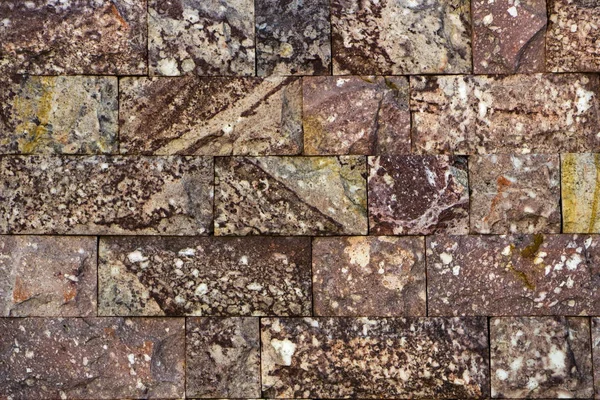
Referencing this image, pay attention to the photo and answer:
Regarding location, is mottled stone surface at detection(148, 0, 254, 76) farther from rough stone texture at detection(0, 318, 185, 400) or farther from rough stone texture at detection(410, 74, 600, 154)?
rough stone texture at detection(0, 318, 185, 400)

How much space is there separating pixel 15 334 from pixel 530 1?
3.53 meters

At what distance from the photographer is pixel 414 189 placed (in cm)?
387

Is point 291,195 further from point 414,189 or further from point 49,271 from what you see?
point 49,271

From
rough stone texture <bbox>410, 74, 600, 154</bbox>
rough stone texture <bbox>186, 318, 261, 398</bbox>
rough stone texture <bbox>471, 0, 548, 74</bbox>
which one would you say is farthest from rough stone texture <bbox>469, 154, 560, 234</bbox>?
rough stone texture <bbox>186, 318, 261, 398</bbox>

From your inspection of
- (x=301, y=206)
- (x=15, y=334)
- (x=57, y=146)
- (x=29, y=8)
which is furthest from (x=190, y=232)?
(x=29, y=8)

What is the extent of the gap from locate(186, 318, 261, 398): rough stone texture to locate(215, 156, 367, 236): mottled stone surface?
0.54 meters

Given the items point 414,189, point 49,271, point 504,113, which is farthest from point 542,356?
point 49,271

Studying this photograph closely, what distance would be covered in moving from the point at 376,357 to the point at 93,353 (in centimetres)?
164

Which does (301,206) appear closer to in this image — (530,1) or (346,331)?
(346,331)

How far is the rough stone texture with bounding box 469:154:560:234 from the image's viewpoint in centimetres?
388

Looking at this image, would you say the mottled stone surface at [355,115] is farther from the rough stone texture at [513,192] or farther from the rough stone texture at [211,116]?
the rough stone texture at [513,192]

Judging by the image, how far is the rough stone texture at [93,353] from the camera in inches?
154

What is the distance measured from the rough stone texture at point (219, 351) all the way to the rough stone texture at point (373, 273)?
0.49m

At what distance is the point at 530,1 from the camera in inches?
151
